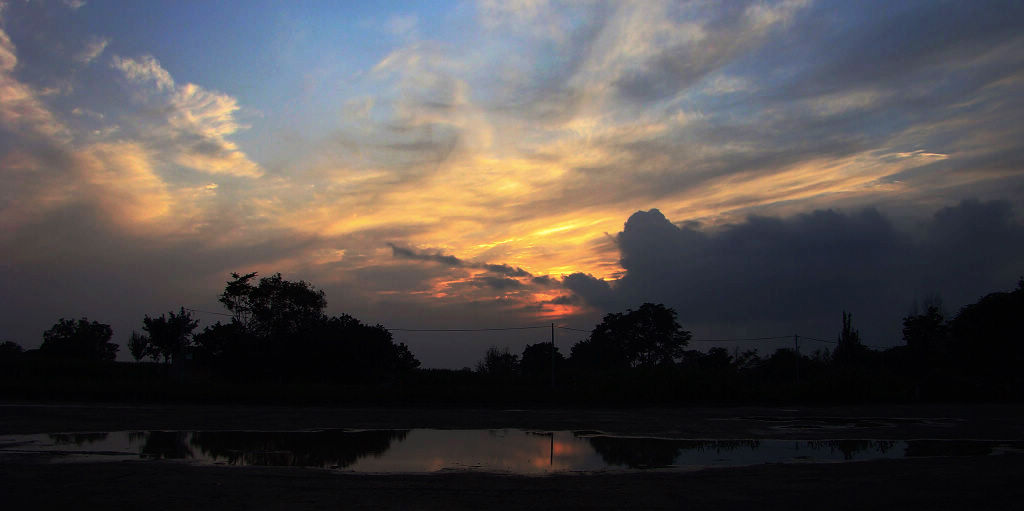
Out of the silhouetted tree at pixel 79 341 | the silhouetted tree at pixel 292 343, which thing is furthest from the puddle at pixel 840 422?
the silhouetted tree at pixel 79 341

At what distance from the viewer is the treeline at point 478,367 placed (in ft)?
113

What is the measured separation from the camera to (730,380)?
3709cm

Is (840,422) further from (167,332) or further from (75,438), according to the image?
(167,332)

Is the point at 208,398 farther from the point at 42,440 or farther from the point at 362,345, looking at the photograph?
the point at 42,440

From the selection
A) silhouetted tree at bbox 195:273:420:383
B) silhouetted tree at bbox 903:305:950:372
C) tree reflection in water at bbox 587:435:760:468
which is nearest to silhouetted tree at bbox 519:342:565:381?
silhouetted tree at bbox 195:273:420:383

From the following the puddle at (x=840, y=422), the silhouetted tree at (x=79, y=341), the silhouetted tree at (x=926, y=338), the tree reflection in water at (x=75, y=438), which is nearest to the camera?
the tree reflection in water at (x=75, y=438)

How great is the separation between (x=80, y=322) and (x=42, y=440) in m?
66.0

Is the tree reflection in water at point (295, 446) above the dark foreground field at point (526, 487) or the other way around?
the other way around

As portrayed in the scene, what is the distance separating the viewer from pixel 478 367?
65500 mm

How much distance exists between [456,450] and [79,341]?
70152mm

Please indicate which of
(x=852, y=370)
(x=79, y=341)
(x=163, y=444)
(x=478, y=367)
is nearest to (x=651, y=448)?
(x=163, y=444)

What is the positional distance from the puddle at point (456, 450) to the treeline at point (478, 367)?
14937 millimetres

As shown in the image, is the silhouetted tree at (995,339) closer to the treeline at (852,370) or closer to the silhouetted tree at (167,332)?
the treeline at (852,370)

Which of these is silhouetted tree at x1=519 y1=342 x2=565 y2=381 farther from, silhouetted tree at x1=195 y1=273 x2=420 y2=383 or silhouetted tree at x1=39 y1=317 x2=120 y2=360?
silhouetted tree at x1=39 y1=317 x2=120 y2=360
